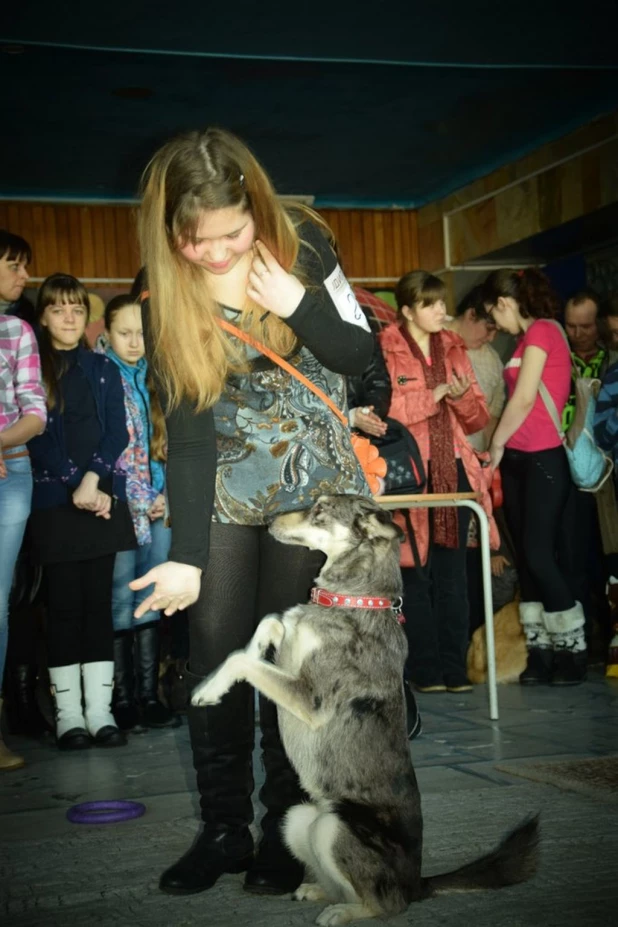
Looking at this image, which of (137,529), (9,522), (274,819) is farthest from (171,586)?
(137,529)

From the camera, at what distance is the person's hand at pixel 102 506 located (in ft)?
16.1

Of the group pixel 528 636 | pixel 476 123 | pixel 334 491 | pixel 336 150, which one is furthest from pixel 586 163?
pixel 334 491

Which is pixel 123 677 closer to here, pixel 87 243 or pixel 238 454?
pixel 238 454

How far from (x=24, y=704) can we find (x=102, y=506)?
1.08 meters

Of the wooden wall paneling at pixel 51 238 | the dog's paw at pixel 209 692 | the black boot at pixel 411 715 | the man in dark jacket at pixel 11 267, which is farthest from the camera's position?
the wooden wall paneling at pixel 51 238

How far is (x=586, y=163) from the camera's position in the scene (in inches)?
344

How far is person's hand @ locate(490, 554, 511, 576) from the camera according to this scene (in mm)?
6520

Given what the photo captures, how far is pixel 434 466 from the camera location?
589cm

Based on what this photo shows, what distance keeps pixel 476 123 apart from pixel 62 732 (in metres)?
5.98

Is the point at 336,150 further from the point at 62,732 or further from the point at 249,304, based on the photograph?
Result: the point at 249,304

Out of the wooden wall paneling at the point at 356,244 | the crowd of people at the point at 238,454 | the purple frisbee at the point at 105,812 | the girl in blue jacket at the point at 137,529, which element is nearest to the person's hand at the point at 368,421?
the crowd of people at the point at 238,454

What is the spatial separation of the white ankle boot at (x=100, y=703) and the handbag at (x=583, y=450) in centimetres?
272

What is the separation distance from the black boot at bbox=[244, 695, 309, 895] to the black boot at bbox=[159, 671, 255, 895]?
5cm

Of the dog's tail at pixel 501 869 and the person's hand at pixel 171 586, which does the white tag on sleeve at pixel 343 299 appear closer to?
the person's hand at pixel 171 586
